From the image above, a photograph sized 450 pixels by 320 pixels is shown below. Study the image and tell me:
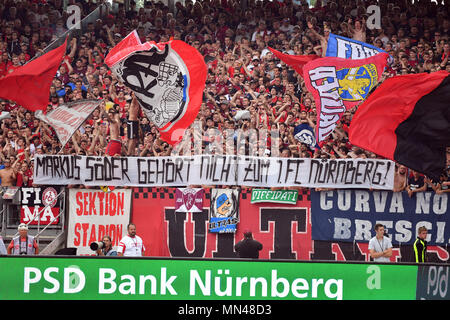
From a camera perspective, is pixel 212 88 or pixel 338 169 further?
pixel 212 88

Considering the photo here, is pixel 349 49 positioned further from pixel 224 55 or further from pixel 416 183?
pixel 224 55

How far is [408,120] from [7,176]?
8386 mm

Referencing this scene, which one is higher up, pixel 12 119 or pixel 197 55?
pixel 197 55

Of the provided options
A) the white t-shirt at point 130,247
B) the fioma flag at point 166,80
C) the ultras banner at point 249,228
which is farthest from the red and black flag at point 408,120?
the white t-shirt at point 130,247

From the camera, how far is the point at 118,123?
16.5m

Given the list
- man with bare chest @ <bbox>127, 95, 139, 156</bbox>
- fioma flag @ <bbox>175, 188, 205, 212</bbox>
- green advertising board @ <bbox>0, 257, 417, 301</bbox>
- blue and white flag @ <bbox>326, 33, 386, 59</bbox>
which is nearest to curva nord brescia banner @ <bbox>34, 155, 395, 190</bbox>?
fioma flag @ <bbox>175, 188, 205, 212</bbox>

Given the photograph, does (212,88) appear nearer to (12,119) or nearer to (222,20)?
(222,20)

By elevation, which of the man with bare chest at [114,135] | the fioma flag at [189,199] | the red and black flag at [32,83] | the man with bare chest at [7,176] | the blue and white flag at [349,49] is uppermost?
the blue and white flag at [349,49]

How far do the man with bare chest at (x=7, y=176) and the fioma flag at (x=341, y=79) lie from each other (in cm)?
654

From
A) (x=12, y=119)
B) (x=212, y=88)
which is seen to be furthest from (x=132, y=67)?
(x=12, y=119)

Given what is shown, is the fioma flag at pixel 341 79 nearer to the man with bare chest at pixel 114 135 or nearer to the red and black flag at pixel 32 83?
the man with bare chest at pixel 114 135

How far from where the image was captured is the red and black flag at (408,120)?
1320 centimetres

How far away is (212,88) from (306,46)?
248cm

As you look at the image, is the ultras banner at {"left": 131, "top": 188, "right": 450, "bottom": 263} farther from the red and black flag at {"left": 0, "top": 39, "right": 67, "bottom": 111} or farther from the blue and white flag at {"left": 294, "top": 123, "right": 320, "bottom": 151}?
the red and black flag at {"left": 0, "top": 39, "right": 67, "bottom": 111}
